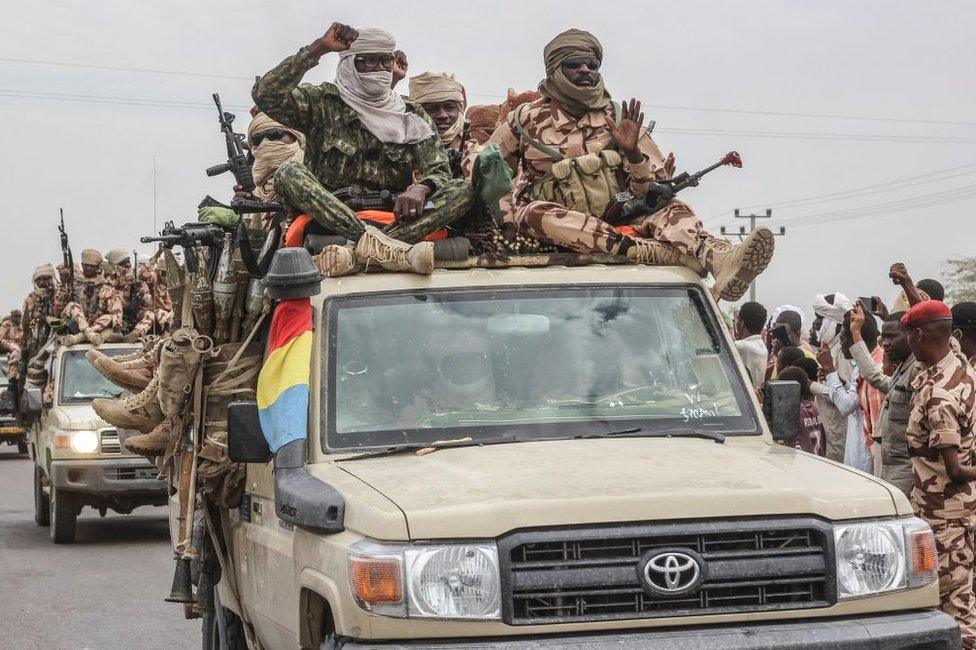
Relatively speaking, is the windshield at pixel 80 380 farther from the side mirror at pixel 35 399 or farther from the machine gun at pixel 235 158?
the machine gun at pixel 235 158

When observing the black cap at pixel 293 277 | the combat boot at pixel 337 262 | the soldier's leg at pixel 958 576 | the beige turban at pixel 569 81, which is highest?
the beige turban at pixel 569 81

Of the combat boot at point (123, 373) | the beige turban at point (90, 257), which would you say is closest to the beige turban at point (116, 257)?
the beige turban at point (90, 257)

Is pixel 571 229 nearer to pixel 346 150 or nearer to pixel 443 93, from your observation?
pixel 346 150

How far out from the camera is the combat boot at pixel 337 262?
19.7 ft

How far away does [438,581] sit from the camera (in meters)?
4.48

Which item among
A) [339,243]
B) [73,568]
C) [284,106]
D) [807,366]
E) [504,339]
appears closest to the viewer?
[504,339]

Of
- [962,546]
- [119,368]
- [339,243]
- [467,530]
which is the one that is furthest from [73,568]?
[467,530]

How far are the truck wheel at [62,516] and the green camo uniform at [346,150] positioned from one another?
840 cm

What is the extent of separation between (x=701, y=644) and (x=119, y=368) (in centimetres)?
421

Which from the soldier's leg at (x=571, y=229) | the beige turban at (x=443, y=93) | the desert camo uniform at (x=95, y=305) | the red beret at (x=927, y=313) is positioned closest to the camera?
the soldier's leg at (x=571, y=229)

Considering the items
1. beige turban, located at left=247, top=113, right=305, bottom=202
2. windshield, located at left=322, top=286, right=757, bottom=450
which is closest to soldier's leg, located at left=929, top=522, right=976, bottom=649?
windshield, located at left=322, top=286, right=757, bottom=450

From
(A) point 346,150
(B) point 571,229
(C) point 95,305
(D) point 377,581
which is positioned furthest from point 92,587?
(D) point 377,581

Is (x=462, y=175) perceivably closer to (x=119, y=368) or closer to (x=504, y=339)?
(x=119, y=368)

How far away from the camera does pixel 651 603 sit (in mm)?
4582
